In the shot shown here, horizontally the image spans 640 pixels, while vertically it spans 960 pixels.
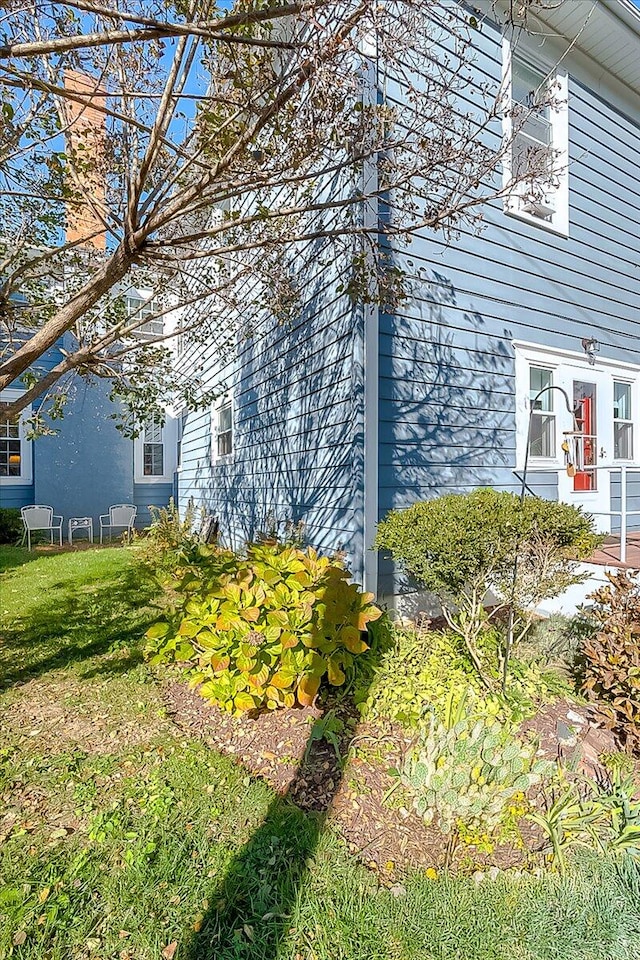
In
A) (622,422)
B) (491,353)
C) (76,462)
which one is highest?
(491,353)

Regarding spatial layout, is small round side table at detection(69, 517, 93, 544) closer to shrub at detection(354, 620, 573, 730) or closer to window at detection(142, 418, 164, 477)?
window at detection(142, 418, 164, 477)

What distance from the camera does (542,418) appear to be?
19.4 feet

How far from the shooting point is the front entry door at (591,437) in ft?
20.4

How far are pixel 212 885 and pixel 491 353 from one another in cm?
503

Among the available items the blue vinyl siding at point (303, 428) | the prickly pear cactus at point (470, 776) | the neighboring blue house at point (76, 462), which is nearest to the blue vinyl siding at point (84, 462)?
the neighboring blue house at point (76, 462)

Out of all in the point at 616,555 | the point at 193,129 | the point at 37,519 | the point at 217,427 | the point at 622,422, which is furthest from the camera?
the point at 37,519

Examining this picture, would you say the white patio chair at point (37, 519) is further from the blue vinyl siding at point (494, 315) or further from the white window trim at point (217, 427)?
the blue vinyl siding at point (494, 315)

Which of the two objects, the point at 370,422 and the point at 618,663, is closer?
the point at 618,663

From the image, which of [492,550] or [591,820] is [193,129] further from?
[591,820]

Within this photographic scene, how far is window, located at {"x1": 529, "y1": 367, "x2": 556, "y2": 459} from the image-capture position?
5793mm

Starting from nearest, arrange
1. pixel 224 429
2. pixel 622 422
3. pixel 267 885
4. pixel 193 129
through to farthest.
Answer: pixel 267 885 < pixel 193 129 < pixel 622 422 < pixel 224 429

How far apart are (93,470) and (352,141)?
9560mm

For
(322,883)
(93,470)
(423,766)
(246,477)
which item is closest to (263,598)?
(423,766)

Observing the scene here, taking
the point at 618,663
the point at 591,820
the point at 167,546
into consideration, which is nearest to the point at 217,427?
the point at 167,546
